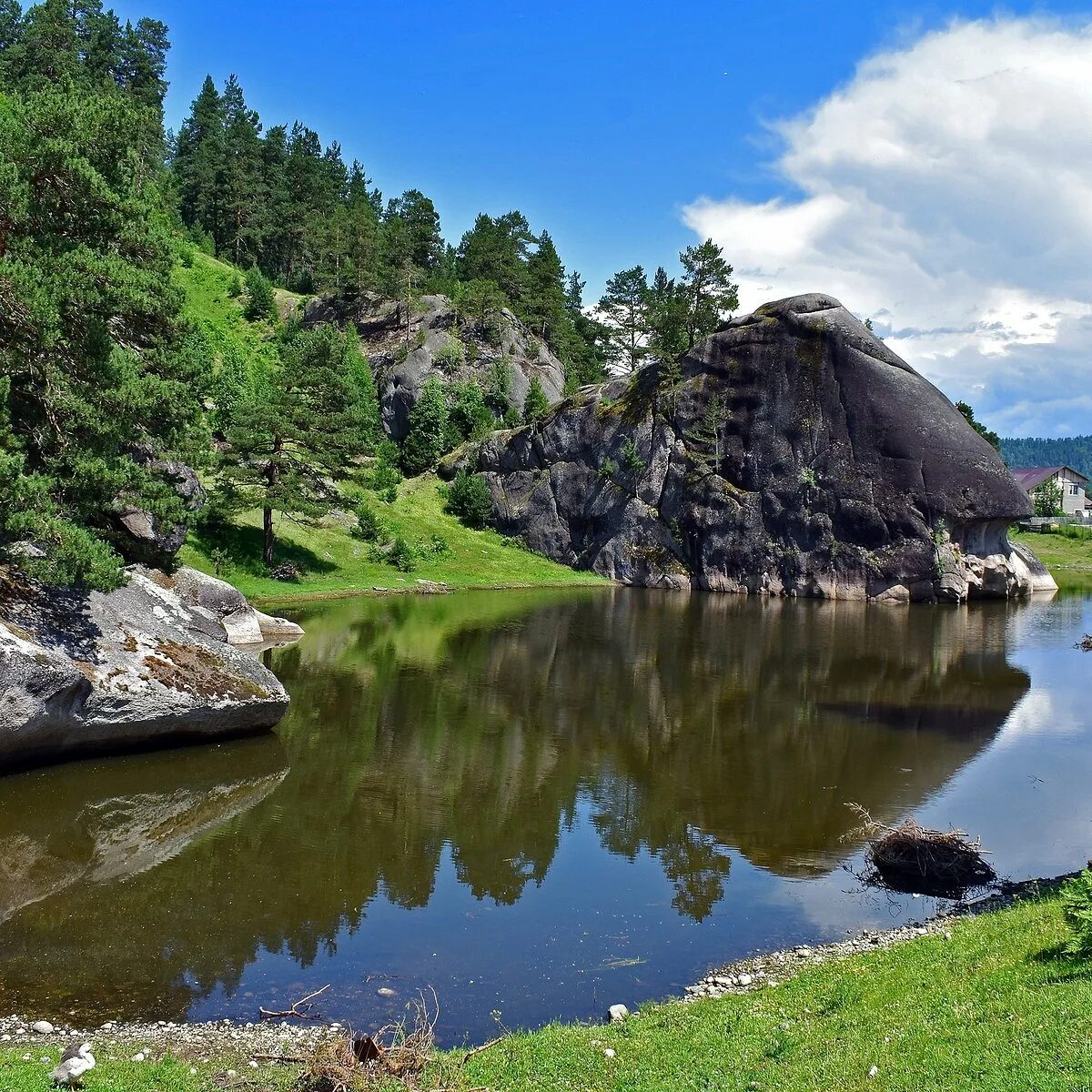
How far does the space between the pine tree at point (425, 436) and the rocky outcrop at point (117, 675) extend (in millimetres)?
60457

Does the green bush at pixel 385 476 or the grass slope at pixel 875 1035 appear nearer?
the grass slope at pixel 875 1035

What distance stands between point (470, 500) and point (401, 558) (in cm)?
1515

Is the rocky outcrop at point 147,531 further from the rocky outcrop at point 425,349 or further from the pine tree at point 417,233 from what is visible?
the pine tree at point 417,233

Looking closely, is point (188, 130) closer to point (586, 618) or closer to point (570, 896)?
point (586, 618)

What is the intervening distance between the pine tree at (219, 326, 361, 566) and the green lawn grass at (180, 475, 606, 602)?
2.21m

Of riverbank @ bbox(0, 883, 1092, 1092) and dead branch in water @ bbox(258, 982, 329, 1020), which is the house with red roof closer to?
riverbank @ bbox(0, 883, 1092, 1092)

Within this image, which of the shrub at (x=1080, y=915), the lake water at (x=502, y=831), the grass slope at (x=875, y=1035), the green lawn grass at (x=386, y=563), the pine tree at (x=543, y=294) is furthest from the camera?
the pine tree at (x=543, y=294)

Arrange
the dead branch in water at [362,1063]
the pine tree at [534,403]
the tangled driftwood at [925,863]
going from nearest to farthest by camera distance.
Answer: the dead branch in water at [362,1063] → the tangled driftwood at [925,863] → the pine tree at [534,403]

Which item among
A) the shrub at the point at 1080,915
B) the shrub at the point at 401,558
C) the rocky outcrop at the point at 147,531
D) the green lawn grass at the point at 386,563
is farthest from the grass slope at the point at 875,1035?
the shrub at the point at 401,558

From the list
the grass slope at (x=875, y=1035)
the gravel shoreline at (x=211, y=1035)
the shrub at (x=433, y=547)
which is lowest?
the gravel shoreline at (x=211, y=1035)

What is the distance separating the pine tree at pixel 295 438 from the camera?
53.9 meters

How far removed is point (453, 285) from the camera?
9688 cm

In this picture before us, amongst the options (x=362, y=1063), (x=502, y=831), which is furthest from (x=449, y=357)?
(x=362, y=1063)

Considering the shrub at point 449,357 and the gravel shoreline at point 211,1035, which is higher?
the shrub at point 449,357
